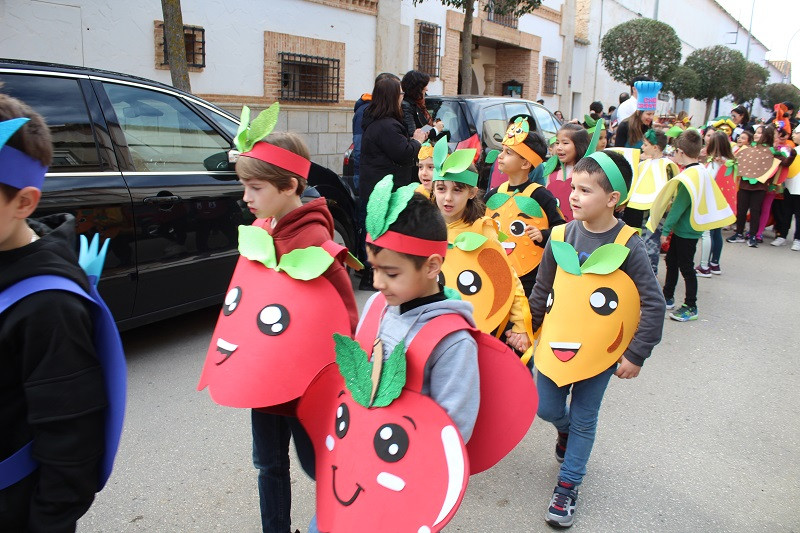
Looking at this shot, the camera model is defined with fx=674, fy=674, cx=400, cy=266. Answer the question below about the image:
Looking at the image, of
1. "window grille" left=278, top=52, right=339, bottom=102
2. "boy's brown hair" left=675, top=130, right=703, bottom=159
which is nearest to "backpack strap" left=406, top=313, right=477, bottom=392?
"boy's brown hair" left=675, top=130, right=703, bottom=159

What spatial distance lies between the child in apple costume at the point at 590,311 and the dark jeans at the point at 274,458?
1108 millimetres

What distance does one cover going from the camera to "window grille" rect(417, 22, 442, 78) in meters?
14.8

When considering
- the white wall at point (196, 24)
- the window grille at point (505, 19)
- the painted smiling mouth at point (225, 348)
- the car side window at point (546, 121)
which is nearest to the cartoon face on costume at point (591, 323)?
the painted smiling mouth at point (225, 348)

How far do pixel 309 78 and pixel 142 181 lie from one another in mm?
8734

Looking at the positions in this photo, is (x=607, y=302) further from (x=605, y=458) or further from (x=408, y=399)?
Answer: (x=408, y=399)

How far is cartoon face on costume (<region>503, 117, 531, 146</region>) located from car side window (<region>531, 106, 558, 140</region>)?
17.2 ft

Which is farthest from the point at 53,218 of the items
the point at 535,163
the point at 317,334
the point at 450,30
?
the point at 450,30

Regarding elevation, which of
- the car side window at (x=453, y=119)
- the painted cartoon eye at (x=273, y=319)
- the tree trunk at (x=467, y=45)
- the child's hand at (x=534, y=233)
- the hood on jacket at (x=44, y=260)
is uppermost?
the tree trunk at (x=467, y=45)

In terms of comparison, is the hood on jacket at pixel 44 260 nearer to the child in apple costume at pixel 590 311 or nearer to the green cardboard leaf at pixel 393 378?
the green cardboard leaf at pixel 393 378

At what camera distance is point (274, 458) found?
2.29m

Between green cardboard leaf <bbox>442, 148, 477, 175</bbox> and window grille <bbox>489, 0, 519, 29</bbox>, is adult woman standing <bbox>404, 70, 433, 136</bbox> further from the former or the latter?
window grille <bbox>489, 0, 519, 29</bbox>

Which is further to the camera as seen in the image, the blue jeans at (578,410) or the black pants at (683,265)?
the black pants at (683,265)

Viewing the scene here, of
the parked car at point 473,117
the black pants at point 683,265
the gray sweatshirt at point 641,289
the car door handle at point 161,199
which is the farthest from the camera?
the parked car at point 473,117

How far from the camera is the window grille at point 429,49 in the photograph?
584 inches
